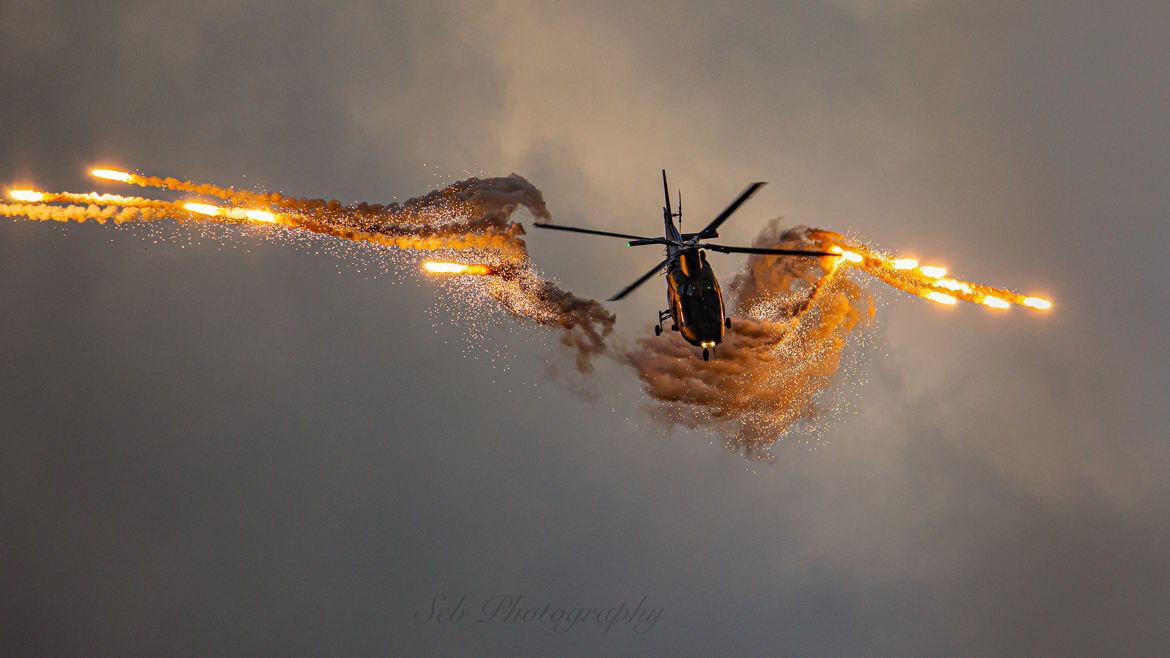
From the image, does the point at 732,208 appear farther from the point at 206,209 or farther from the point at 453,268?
the point at 206,209

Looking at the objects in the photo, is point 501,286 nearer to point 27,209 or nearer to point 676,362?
point 676,362

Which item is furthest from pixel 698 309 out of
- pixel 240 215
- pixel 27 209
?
pixel 27 209

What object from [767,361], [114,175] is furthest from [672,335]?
[114,175]

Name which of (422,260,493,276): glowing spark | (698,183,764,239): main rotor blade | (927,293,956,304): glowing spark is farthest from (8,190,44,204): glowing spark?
(927,293,956,304): glowing spark

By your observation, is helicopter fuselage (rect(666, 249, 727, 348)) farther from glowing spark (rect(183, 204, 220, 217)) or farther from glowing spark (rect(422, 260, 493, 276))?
glowing spark (rect(183, 204, 220, 217))

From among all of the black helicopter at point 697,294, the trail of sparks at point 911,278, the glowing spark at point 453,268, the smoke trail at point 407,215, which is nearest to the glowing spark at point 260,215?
the smoke trail at point 407,215
